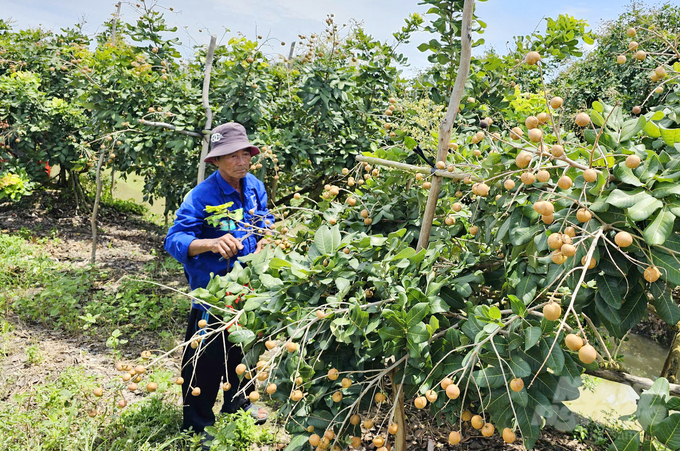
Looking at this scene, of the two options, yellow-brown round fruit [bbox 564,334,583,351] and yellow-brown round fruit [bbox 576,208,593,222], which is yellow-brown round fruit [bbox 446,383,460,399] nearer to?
yellow-brown round fruit [bbox 564,334,583,351]

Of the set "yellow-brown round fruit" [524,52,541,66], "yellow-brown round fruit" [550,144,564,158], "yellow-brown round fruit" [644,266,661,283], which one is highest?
"yellow-brown round fruit" [524,52,541,66]

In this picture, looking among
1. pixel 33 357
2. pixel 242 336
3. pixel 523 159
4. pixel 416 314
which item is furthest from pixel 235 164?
Result: pixel 33 357

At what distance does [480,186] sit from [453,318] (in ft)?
1.90

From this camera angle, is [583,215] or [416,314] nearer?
[583,215]

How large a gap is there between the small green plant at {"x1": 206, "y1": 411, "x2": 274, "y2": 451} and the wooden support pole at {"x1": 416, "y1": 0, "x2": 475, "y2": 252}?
146cm

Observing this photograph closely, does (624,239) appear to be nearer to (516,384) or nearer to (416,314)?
(516,384)

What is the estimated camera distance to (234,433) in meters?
2.31

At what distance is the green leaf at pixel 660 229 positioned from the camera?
911 mm

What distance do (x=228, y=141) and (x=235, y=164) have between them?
0.13 m

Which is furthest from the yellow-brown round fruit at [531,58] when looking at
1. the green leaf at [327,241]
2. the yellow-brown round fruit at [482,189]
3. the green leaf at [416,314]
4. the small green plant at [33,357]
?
the small green plant at [33,357]

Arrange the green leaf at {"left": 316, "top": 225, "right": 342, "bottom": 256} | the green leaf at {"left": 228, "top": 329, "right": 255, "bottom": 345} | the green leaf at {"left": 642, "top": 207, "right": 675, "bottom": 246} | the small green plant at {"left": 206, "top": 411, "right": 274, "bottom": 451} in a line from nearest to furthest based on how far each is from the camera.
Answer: the green leaf at {"left": 642, "top": 207, "right": 675, "bottom": 246}, the green leaf at {"left": 228, "top": 329, "right": 255, "bottom": 345}, the green leaf at {"left": 316, "top": 225, "right": 342, "bottom": 256}, the small green plant at {"left": 206, "top": 411, "right": 274, "bottom": 451}

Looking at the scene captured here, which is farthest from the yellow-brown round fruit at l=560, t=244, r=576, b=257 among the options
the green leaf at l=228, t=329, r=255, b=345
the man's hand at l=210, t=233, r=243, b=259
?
the man's hand at l=210, t=233, r=243, b=259

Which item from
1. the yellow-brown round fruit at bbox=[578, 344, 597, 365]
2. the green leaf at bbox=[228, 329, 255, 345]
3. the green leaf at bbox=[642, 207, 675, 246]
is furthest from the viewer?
the green leaf at bbox=[228, 329, 255, 345]

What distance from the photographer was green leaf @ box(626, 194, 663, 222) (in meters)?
0.92
